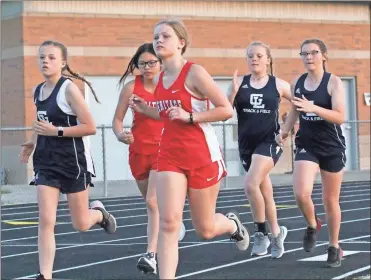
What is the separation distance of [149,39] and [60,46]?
77.4 ft

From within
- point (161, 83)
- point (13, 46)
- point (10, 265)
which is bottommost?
point (10, 265)

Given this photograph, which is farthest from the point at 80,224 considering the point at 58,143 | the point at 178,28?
the point at 178,28

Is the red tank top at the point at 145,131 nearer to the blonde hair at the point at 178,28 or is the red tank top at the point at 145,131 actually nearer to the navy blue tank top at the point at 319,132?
the navy blue tank top at the point at 319,132

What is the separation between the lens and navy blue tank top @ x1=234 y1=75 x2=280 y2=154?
11234 mm

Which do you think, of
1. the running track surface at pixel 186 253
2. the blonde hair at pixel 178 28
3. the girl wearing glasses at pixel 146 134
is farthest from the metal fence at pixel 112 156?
the blonde hair at pixel 178 28

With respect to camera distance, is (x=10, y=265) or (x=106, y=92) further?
(x=106, y=92)

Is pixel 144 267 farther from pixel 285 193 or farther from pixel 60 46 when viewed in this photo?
pixel 285 193

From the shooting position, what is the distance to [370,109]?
123ft

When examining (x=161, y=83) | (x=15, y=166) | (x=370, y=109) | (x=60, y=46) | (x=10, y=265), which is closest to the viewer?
(x=161, y=83)

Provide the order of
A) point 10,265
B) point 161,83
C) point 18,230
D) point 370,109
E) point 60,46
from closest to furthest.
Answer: point 161,83 → point 60,46 → point 10,265 → point 18,230 → point 370,109

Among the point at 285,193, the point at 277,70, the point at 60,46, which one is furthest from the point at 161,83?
the point at 277,70

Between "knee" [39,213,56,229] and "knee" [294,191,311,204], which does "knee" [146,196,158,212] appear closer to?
"knee" [39,213,56,229]

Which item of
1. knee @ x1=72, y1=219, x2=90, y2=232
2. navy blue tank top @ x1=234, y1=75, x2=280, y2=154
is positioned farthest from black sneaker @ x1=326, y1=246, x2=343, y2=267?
knee @ x1=72, y1=219, x2=90, y2=232

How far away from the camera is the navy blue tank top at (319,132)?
10.5m
